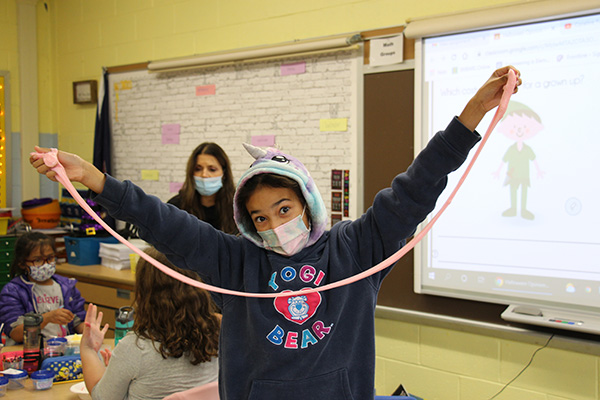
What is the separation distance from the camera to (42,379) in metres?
1.98

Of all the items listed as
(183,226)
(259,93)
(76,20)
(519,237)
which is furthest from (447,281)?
(76,20)

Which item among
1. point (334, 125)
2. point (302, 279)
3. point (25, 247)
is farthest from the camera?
point (334, 125)

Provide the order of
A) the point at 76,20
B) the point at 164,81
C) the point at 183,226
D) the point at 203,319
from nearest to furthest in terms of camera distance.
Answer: the point at 183,226 → the point at 203,319 → the point at 164,81 → the point at 76,20

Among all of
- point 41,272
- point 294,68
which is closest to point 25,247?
point 41,272

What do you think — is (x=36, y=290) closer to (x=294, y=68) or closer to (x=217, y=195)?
(x=217, y=195)

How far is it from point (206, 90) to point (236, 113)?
1.15 feet

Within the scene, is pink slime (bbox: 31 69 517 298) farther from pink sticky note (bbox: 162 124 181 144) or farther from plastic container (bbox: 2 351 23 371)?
pink sticky note (bbox: 162 124 181 144)

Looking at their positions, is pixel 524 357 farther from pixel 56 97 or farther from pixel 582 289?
pixel 56 97

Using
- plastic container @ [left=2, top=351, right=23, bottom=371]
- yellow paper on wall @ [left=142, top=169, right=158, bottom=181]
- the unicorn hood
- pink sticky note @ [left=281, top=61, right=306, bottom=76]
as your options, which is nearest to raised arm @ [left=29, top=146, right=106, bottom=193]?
the unicorn hood

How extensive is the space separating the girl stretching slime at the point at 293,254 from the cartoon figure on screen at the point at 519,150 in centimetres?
170

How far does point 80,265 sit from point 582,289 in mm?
3554

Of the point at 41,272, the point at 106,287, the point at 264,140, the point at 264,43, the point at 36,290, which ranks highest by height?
the point at 264,43

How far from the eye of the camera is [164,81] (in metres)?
4.27

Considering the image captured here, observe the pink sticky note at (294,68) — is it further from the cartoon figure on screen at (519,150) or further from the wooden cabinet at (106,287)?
the wooden cabinet at (106,287)
